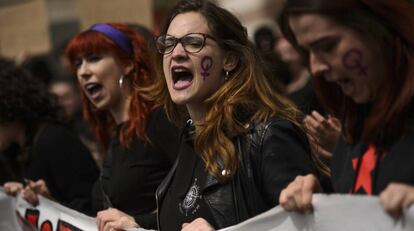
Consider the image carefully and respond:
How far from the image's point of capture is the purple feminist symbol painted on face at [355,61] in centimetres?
225

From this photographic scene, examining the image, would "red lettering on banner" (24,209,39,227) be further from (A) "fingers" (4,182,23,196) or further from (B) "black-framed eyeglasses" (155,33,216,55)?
(B) "black-framed eyeglasses" (155,33,216,55)

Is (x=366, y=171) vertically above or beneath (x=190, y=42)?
beneath

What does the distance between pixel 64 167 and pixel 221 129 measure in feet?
5.52

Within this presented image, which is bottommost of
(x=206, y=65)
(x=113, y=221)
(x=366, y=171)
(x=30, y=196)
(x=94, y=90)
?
(x=30, y=196)

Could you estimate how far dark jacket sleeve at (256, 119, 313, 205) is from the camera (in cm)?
274

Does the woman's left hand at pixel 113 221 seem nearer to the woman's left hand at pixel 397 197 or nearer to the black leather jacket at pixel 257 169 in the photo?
the black leather jacket at pixel 257 169

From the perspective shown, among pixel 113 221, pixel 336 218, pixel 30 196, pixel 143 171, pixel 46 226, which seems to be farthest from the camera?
pixel 30 196

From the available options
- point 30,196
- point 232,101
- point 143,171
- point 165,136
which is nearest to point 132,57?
point 165,136

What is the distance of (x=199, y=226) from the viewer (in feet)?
9.17

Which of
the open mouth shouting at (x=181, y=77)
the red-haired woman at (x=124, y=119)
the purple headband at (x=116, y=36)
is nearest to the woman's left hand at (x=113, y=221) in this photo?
the red-haired woman at (x=124, y=119)

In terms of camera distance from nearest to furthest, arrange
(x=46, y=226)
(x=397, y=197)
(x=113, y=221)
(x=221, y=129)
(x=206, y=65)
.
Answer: (x=397, y=197) → (x=221, y=129) → (x=206, y=65) → (x=113, y=221) → (x=46, y=226)

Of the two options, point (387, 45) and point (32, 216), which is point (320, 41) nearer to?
point (387, 45)

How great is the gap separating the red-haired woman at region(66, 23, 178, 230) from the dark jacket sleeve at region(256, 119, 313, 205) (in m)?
0.75

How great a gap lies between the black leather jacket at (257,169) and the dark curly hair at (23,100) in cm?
221
